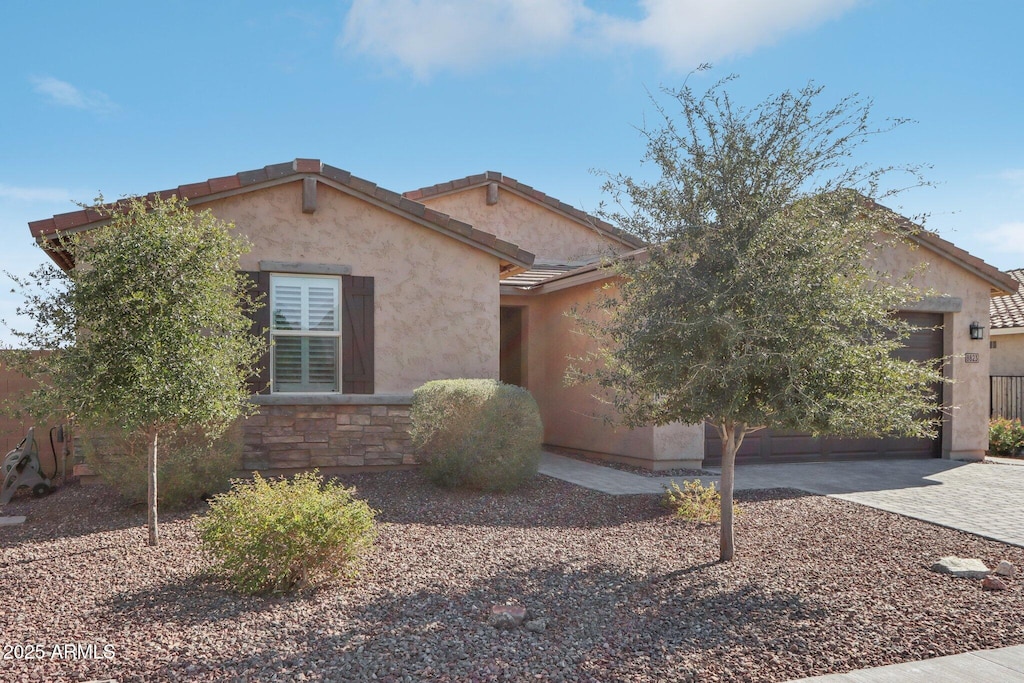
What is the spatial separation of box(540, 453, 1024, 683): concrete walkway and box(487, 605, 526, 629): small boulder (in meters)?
4.20

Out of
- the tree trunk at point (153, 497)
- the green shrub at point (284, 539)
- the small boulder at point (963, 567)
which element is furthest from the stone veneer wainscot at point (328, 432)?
the small boulder at point (963, 567)

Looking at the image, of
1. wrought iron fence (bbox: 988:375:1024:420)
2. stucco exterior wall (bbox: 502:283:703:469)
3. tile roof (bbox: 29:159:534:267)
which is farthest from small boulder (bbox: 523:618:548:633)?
wrought iron fence (bbox: 988:375:1024:420)

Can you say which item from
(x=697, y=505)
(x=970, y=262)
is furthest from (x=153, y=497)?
(x=970, y=262)

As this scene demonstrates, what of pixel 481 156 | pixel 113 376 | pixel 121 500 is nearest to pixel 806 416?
pixel 113 376

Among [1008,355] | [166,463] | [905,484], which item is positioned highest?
[1008,355]

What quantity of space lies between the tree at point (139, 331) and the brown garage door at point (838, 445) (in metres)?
7.57

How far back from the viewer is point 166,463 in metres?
7.64

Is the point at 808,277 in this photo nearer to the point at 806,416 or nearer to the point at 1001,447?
the point at 806,416

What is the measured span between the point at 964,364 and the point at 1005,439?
2797mm

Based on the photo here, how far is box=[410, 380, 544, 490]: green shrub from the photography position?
335 inches

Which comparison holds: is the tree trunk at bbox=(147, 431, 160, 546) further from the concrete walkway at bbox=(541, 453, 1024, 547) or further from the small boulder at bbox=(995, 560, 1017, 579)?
the small boulder at bbox=(995, 560, 1017, 579)

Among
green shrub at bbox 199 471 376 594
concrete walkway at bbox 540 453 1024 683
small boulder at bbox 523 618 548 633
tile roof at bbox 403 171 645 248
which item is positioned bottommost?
concrete walkway at bbox 540 453 1024 683

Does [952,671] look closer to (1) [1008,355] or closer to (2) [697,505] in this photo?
(2) [697,505]

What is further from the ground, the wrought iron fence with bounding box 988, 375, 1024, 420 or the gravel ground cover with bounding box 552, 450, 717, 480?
the wrought iron fence with bounding box 988, 375, 1024, 420
